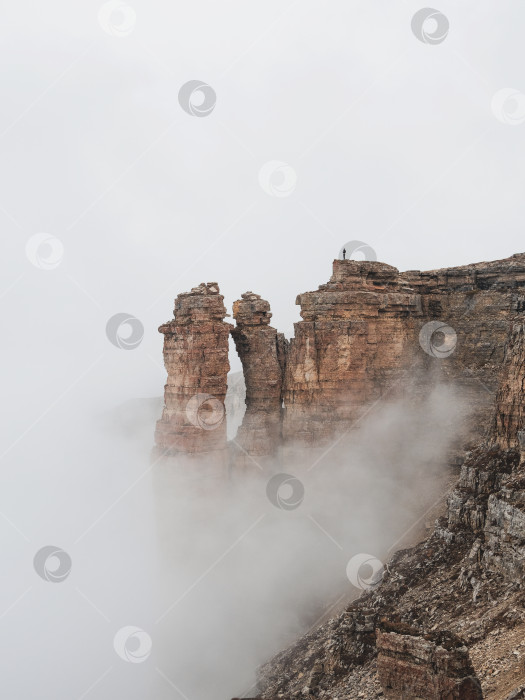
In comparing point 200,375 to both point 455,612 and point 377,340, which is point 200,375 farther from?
point 455,612

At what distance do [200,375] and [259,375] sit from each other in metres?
5.01

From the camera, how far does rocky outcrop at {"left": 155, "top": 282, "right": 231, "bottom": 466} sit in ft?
152

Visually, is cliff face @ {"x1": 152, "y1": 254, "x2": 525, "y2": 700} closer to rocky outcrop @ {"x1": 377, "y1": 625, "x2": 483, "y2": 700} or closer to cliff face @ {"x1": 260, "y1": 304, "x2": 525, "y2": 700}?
cliff face @ {"x1": 260, "y1": 304, "x2": 525, "y2": 700}

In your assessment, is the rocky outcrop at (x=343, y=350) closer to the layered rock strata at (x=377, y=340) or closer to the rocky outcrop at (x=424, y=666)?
the layered rock strata at (x=377, y=340)

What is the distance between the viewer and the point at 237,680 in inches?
1484

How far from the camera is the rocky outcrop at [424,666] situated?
54.5 ft

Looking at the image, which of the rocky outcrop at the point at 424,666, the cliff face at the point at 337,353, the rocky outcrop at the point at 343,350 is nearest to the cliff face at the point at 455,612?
the rocky outcrop at the point at 424,666

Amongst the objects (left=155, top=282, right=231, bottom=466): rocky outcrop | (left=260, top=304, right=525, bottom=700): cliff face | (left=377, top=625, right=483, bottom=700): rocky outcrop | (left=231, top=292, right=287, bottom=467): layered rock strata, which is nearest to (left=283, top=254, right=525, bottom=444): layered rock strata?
(left=231, top=292, right=287, bottom=467): layered rock strata

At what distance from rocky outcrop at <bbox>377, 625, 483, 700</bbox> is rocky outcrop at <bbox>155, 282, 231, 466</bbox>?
29.0 meters

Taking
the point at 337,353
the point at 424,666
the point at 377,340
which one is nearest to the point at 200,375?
the point at 337,353

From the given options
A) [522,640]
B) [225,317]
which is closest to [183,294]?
[225,317]

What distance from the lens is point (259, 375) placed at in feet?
162

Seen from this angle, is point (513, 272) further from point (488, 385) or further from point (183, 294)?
point (183, 294)

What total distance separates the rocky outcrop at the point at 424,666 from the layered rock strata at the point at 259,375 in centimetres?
3000
